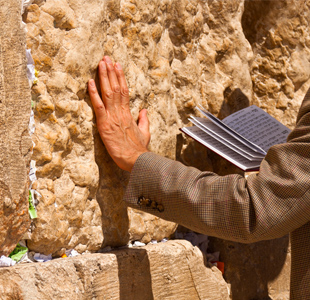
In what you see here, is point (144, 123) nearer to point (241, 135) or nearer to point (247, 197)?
point (241, 135)

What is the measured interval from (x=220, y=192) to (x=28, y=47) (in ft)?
2.04

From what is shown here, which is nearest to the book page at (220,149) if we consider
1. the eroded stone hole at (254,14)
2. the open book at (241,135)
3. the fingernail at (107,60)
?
the open book at (241,135)

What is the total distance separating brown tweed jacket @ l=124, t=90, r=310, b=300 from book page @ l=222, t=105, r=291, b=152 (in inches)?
19.0

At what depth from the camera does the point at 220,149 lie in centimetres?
155

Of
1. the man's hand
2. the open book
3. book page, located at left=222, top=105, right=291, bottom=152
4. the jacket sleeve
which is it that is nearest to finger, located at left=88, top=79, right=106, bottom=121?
the man's hand

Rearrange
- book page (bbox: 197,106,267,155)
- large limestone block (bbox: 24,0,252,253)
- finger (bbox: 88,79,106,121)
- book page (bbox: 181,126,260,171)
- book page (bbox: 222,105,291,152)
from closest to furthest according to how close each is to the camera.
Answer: large limestone block (bbox: 24,0,252,253)
finger (bbox: 88,79,106,121)
book page (bbox: 181,126,260,171)
book page (bbox: 197,106,267,155)
book page (bbox: 222,105,291,152)

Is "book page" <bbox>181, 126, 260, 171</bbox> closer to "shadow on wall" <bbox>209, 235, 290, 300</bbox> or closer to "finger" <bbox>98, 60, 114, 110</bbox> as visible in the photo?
"finger" <bbox>98, 60, 114, 110</bbox>

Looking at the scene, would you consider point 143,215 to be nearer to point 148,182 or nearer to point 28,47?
point 148,182

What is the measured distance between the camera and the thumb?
1.52 metres

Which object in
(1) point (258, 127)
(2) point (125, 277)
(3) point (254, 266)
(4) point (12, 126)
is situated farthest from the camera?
(3) point (254, 266)

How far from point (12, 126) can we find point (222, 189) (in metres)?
0.55

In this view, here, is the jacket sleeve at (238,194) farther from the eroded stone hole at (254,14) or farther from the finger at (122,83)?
the eroded stone hole at (254,14)

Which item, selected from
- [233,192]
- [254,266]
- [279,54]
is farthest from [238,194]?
[279,54]

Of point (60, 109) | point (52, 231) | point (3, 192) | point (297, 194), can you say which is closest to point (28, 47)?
point (60, 109)
